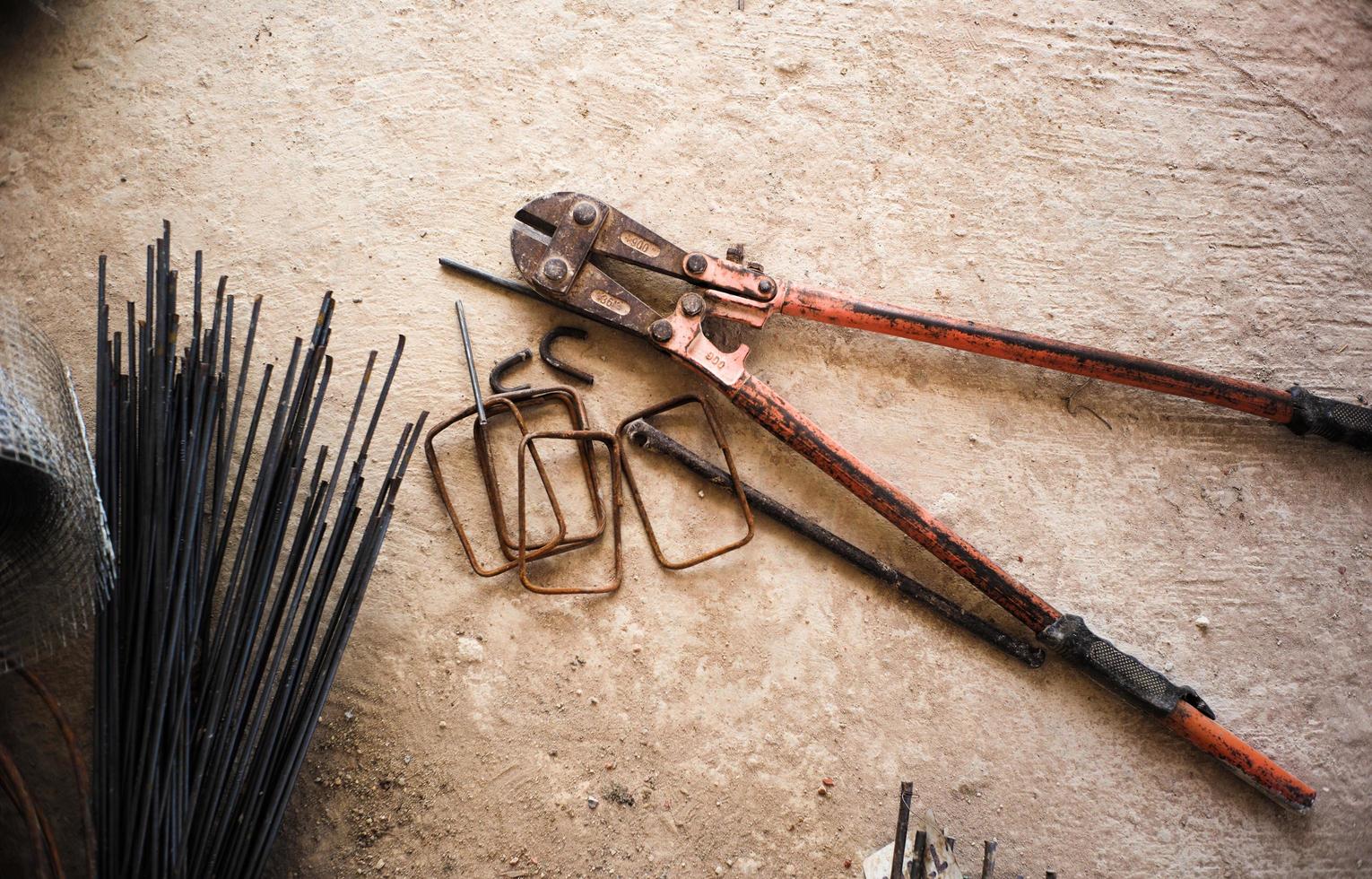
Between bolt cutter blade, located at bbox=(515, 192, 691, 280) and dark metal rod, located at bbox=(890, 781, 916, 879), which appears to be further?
bolt cutter blade, located at bbox=(515, 192, 691, 280)

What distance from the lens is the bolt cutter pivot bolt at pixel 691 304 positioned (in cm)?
184

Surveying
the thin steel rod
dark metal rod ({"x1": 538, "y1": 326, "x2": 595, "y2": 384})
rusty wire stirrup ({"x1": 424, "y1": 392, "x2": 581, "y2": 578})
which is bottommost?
rusty wire stirrup ({"x1": 424, "y1": 392, "x2": 581, "y2": 578})

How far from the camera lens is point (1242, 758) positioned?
71.5 inches

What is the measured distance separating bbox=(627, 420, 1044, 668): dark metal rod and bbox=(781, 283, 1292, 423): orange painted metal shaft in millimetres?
394

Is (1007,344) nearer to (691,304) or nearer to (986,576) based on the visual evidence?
(986,576)

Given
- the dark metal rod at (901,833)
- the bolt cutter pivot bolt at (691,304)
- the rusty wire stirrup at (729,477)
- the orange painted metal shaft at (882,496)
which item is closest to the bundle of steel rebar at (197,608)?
the rusty wire stirrup at (729,477)

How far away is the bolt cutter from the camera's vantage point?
1.82 metres

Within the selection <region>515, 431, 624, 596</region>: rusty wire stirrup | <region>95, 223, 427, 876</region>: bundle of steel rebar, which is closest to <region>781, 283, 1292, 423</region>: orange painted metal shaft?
<region>515, 431, 624, 596</region>: rusty wire stirrup

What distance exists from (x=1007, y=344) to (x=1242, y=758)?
1.01m

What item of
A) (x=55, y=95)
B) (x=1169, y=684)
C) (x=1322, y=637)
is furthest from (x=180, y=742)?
(x=1322, y=637)

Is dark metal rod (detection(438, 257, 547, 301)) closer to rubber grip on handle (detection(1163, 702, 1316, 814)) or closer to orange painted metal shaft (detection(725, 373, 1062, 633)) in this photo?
orange painted metal shaft (detection(725, 373, 1062, 633))

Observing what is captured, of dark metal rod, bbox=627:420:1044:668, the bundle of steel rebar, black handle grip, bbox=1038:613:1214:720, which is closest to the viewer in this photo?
the bundle of steel rebar

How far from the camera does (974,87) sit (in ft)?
6.95

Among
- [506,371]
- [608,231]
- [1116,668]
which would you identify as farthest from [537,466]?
[1116,668]
